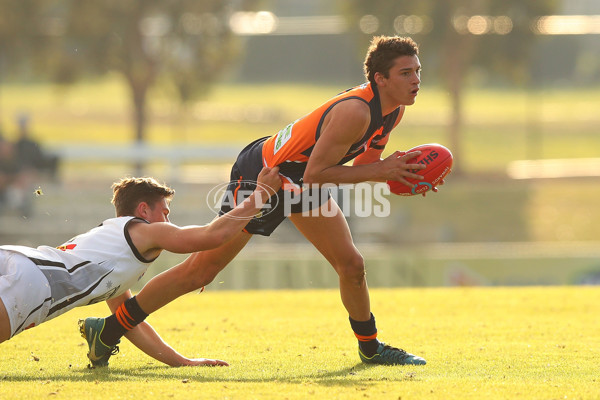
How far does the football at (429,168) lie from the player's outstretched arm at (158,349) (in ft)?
5.73

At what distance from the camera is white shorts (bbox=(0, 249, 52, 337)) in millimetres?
5730

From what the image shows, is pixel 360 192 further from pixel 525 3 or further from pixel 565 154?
pixel 565 154

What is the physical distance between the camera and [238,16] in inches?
1352

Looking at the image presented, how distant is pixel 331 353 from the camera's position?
7184 mm

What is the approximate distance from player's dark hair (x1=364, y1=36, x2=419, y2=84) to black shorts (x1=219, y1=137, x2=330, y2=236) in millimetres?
889

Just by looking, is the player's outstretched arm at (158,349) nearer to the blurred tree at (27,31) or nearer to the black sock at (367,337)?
the black sock at (367,337)

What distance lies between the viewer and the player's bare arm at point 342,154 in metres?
6.17

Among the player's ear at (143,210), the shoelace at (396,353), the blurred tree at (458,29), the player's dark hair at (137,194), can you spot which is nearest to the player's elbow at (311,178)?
the player's dark hair at (137,194)

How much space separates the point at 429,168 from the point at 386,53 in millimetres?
814

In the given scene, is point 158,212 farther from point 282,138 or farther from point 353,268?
point 353,268

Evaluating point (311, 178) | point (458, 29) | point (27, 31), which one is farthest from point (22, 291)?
point (27, 31)

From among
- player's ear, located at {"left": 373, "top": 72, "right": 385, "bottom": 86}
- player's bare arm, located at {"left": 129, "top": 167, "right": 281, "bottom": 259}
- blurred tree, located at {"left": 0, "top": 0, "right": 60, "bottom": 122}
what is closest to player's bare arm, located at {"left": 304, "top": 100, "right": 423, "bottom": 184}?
player's ear, located at {"left": 373, "top": 72, "right": 385, "bottom": 86}

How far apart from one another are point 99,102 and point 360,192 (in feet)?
92.3

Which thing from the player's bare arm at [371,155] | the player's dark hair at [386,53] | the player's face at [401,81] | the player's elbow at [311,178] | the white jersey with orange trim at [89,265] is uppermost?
the player's dark hair at [386,53]
